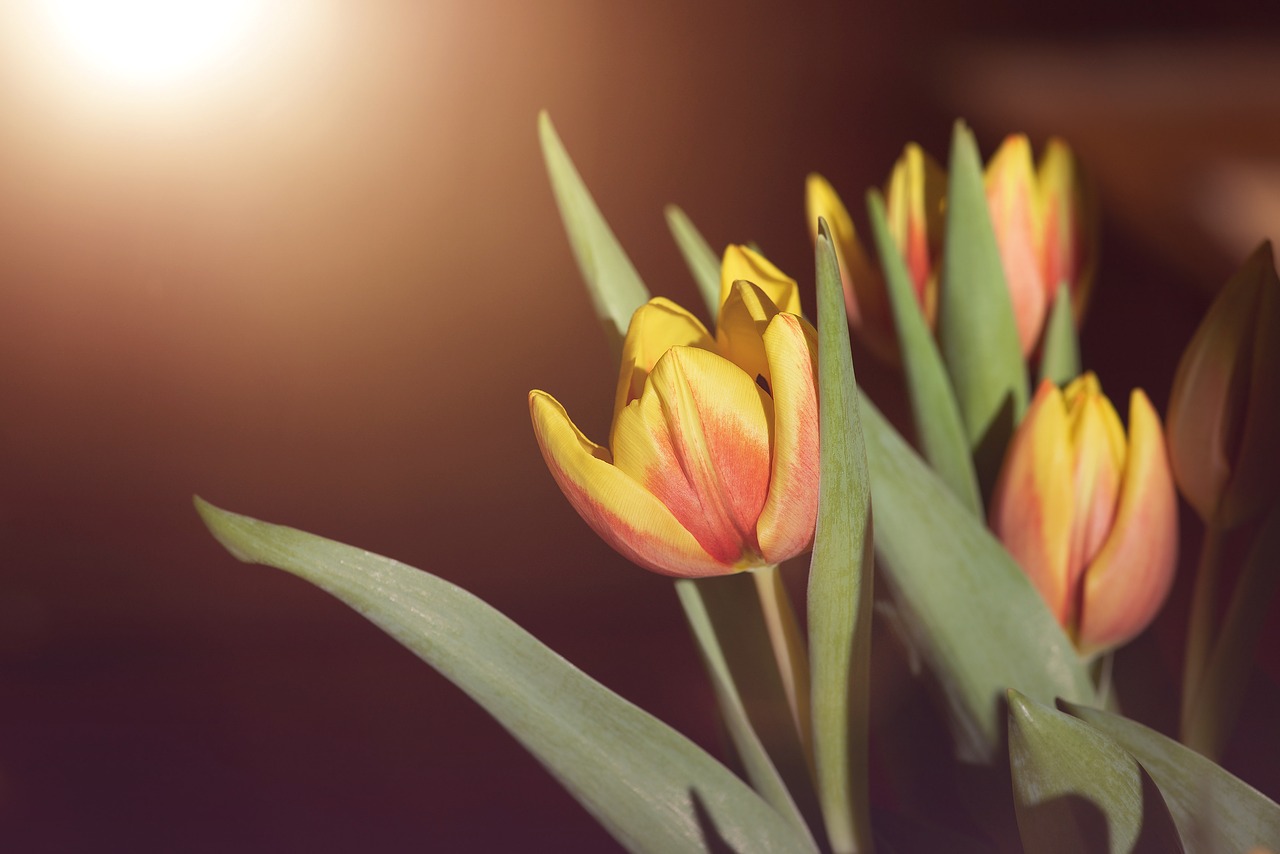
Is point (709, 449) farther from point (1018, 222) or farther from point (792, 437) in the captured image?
point (1018, 222)

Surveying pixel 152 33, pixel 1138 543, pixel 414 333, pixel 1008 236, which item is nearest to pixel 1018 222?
pixel 1008 236

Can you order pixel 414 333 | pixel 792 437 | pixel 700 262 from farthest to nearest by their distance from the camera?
pixel 414 333 < pixel 700 262 < pixel 792 437

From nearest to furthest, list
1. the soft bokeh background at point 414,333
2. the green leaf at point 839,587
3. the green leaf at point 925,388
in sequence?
the green leaf at point 839,587 < the green leaf at point 925,388 < the soft bokeh background at point 414,333

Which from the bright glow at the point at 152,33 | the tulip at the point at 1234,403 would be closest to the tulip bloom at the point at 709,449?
the tulip at the point at 1234,403

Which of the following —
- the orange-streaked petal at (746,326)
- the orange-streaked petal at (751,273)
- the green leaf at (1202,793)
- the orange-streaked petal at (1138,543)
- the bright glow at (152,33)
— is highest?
the bright glow at (152,33)

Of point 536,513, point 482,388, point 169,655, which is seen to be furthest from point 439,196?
point 169,655

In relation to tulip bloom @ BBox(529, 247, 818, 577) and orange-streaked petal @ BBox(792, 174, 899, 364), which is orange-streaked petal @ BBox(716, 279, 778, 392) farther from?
orange-streaked petal @ BBox(792, 174, 899, 364)

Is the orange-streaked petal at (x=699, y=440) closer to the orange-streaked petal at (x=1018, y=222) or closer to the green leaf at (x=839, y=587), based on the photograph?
the green leaf at (x=839, y=587)
